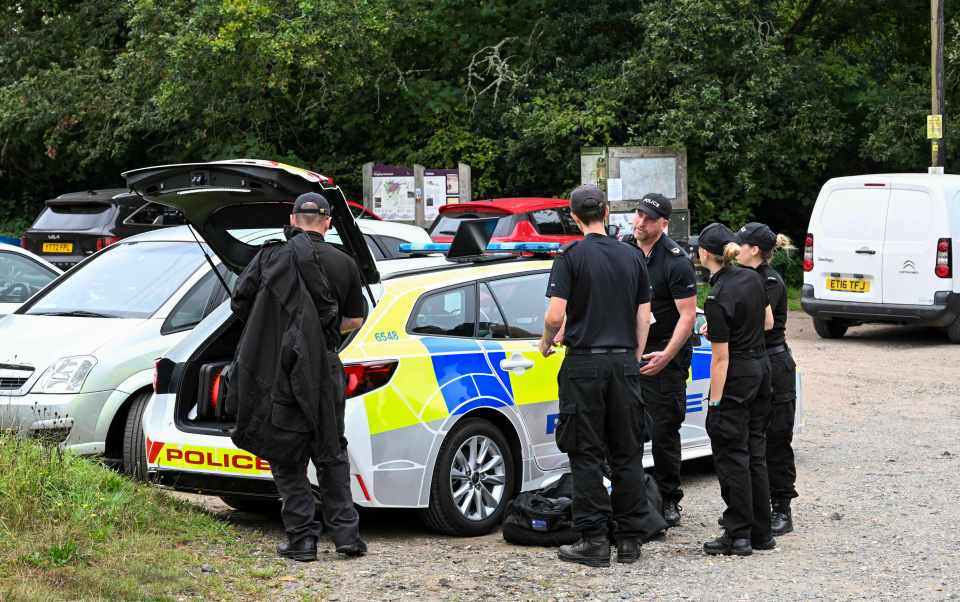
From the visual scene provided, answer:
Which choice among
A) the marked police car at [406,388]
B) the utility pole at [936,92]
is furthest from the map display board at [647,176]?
the marked police car at [406,388]

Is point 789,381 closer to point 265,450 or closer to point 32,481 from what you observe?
point 265,450

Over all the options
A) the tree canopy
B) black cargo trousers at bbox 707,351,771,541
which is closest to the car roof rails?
black cargo trousers at bbox 707,351,771,541

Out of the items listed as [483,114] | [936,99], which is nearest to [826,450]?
[936,99]

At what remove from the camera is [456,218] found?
19469mm

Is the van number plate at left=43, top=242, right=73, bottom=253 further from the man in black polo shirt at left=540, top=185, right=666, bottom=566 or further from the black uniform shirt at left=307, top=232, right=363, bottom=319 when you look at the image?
the man in black polo shirt at left=540, top=185, right=666, bottom=566

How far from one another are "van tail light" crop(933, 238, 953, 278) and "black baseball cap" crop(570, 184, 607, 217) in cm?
1027

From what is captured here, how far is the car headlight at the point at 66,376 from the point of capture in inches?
322

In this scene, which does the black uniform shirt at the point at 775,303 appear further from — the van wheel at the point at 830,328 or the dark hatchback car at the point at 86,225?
the dark hatchback car at the point at 86,225

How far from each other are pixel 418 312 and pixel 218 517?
1781 mm

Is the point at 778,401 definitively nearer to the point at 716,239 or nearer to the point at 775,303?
the point at 775,303

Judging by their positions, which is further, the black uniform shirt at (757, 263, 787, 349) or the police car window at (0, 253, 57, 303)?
the police car window at (0, 253, 57, 303)

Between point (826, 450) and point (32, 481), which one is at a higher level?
point (32, 481)

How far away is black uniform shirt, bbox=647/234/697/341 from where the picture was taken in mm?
7141

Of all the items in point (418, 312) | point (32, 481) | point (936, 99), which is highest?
point (936, 99)
